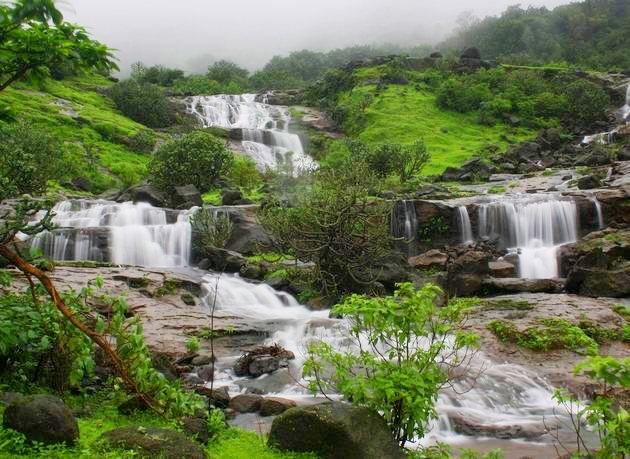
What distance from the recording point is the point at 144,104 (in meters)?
63.0

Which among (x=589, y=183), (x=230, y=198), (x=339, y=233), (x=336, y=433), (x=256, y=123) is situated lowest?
(x=336, y=433)

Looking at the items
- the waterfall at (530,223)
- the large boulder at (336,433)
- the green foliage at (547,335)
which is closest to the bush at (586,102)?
the waterfall at (530,223)

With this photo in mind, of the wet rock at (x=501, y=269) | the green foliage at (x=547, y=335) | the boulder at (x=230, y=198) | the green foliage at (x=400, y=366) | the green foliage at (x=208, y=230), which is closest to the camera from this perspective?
the green foliage at (x=400, y=366)

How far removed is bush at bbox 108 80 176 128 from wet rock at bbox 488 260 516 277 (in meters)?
49.9

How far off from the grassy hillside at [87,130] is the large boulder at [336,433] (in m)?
36.3

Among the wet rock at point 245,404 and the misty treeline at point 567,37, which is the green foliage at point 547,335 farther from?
the misty treeline at point 567,37

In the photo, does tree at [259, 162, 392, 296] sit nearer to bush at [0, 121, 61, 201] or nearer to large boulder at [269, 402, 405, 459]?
large boulder at [269, 402, 405, 459]

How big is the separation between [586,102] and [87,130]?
170 ft

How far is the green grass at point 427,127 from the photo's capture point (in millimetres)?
56975

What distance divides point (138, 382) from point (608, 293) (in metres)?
15.4

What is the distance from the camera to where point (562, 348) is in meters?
12.6

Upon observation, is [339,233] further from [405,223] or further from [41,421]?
[41,421]

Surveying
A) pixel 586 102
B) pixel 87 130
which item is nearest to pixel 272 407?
pixel 87 130

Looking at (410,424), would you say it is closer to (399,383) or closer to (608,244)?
(399,383)
